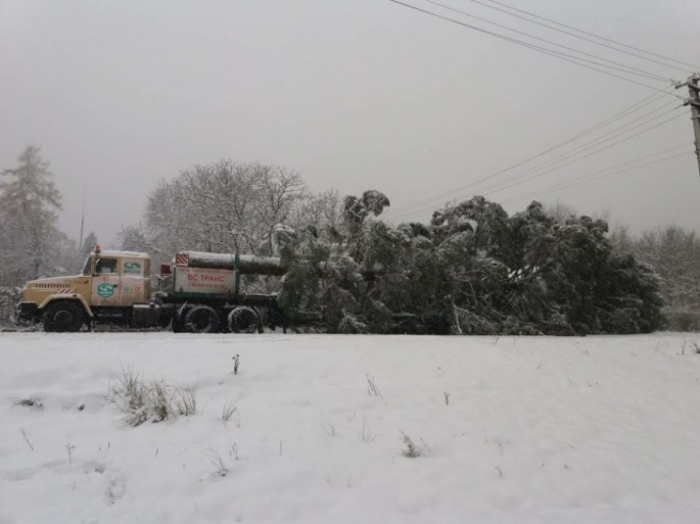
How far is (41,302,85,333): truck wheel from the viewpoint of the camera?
12547mm

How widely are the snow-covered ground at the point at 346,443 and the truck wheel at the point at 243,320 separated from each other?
6.49m

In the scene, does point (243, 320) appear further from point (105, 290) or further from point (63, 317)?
point (63, 317)

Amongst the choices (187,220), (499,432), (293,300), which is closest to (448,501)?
(499,432)

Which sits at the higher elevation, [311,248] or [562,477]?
[311,248]

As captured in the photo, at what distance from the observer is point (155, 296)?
14188mm

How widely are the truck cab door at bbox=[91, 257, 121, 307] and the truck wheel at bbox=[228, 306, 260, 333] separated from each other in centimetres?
339

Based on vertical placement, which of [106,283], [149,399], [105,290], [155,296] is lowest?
[149,399]

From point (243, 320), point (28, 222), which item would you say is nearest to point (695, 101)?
point (243, 320)

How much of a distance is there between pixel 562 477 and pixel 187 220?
30.4 meters

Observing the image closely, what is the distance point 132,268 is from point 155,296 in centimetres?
111

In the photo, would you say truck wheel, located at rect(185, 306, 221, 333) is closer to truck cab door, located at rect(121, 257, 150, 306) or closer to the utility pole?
truck cab door, located at rect(121, 257, 150, 306)

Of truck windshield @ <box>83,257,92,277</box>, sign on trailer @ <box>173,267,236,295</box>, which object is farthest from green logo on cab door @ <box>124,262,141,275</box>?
sign on trailer @ <box>173,267,236,295</box>

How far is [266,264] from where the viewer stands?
51.2 feet

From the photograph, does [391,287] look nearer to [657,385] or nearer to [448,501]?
[657,385]
